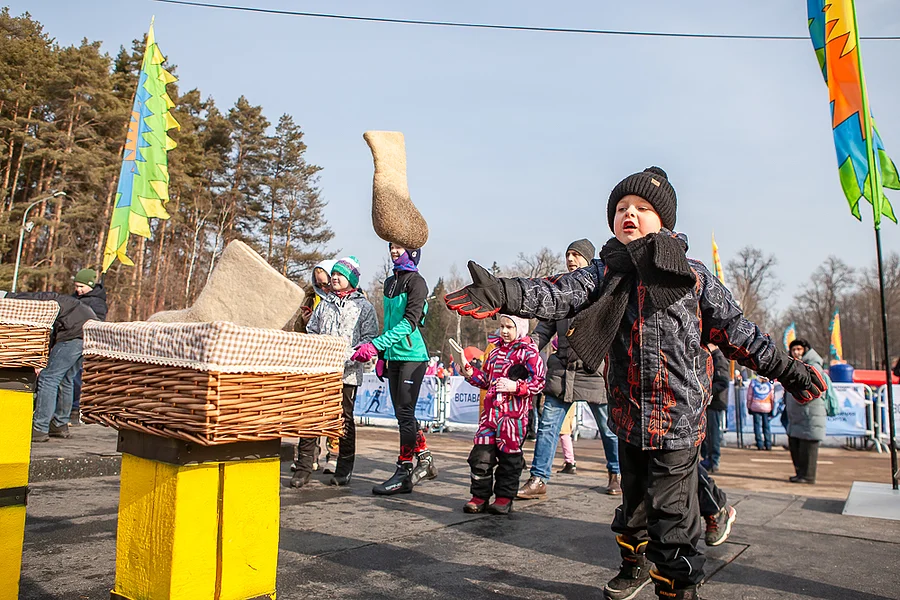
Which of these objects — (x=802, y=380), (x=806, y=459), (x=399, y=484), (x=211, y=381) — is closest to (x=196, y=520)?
(x=211, y=381)

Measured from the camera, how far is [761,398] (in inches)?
495

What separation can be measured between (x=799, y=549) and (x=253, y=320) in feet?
10.6

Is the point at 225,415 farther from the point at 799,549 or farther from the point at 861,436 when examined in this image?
the point at 861,436

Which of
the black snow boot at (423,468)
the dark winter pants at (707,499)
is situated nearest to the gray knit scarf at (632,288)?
the dark winter pants at (707,499)

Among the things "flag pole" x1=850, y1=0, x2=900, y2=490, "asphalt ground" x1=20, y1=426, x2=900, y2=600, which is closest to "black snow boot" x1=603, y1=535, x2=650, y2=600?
"asphalt ground" x1=20, y1=426, x2=900, y2=600

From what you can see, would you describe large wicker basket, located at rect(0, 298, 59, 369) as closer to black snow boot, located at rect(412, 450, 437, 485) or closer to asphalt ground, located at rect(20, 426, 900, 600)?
asphalt ground, located at rect(20, 426, 900, 600)

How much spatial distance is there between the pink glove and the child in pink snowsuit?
0.76 metres

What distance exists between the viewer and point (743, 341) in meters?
2.78

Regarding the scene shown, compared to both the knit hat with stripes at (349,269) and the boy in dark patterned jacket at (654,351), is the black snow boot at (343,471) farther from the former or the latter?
the boy in dark patterned jacket at (654,351)

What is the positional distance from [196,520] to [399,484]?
11.1ft

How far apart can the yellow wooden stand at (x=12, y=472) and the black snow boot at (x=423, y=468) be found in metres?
3.49

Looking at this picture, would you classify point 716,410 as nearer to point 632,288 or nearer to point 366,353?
point 366,353

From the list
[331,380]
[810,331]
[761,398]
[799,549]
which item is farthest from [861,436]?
[810,331]

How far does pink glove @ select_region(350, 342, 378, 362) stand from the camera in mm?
4973
